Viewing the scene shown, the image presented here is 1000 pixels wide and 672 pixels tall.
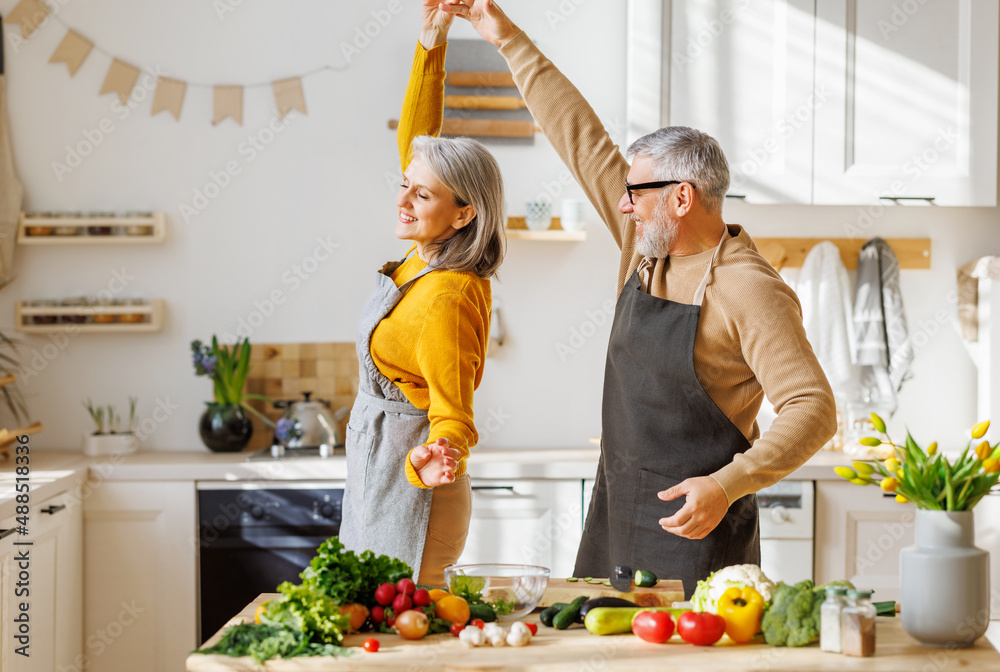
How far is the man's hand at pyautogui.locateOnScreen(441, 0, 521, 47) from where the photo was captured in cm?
188

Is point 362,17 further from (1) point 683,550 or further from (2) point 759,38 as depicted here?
(1) point 683,550

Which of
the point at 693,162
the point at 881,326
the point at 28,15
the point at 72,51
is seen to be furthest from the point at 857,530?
the point at 28,15

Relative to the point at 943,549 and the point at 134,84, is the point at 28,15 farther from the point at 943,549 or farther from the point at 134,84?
the point at 943,549

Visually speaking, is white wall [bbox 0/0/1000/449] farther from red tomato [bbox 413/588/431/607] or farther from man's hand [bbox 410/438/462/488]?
red tomato [bbox 413/588/431/607]

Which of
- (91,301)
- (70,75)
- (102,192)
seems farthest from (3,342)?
(70,75)

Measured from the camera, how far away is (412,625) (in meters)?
1.23

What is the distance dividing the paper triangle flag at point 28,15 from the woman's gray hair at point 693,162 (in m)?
2.63

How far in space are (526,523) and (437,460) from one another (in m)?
1.52

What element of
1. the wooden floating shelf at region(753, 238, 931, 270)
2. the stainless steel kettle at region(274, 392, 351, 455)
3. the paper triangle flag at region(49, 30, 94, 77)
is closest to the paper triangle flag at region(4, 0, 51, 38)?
the paper triangle flag at region(49, 30, 94, 77)

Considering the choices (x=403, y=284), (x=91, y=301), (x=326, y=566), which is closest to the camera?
(x=326, y=566)

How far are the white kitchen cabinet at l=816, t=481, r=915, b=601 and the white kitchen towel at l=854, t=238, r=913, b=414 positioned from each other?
1.65ft

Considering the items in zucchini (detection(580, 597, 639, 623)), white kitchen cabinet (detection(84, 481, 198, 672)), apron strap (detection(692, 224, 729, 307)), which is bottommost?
white kitchen cabinet (detection(84, 481, 198, 672))

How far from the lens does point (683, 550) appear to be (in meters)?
1.77

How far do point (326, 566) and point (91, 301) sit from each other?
7.94ft
